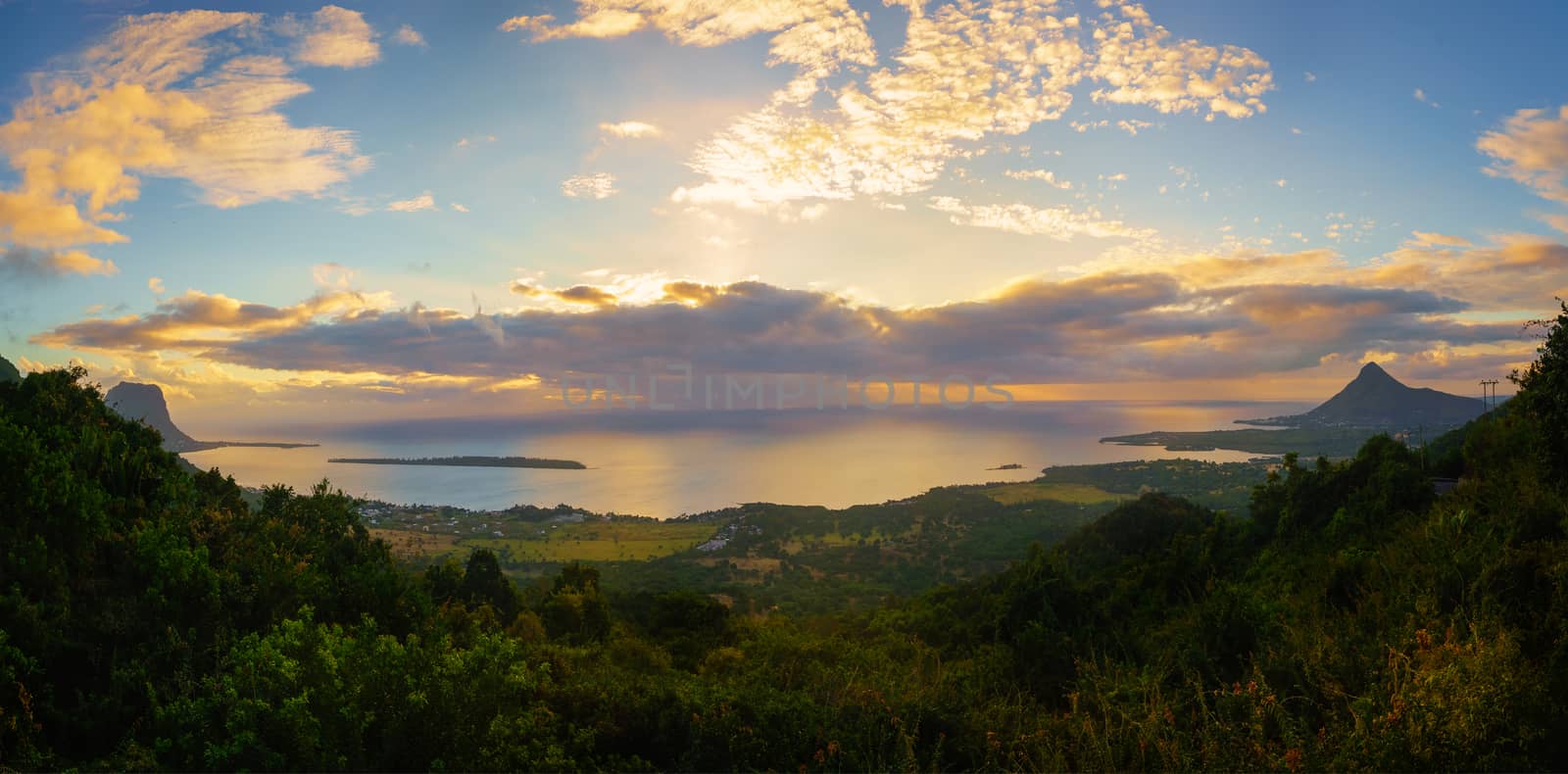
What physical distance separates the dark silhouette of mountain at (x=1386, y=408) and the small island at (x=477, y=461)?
3678 inches

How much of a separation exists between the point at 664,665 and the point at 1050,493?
170 feet

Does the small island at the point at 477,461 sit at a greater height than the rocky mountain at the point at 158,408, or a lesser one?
lesser

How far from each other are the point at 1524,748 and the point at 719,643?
12.6 meters

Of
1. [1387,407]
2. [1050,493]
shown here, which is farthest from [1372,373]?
[1050,493]

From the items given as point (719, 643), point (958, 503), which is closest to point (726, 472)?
point (958, 503)

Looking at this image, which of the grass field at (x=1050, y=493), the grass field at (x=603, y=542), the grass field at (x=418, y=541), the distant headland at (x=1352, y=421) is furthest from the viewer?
the distant headland at (x=1352, y=421)

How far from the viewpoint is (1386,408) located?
7950 cm

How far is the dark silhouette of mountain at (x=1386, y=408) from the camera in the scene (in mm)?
70125

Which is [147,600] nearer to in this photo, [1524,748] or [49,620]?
[49,620]

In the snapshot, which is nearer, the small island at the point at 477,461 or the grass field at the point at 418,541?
the grass field at the point at 418,541

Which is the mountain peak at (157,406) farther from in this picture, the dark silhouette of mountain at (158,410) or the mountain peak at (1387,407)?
the mountain peak at (1387,407)

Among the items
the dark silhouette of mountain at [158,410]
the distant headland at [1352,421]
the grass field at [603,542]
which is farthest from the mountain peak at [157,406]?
the distant headland at [1352,421]

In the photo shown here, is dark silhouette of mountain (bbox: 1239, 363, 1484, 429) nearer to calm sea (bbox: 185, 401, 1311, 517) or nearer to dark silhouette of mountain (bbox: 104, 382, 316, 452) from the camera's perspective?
calm sea (bbox: 185, 401, 1311, 517)

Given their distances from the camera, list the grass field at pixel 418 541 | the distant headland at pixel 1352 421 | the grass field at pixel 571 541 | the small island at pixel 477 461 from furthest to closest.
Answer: the small island at pixel 477 461 → the distant headland at pixel 1352 421 → the grass field at pixel 571 541 → the grass field at pixel 418 541
